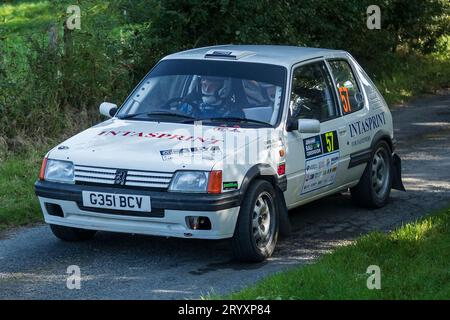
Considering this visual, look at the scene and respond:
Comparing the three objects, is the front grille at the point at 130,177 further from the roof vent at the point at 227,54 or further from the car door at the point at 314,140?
the roof vent at the point at 227,54

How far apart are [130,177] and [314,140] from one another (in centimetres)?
203

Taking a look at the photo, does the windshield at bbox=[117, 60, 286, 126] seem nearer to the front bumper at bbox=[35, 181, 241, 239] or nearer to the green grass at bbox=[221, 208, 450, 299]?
the front bumper at bbox=[35, 181, 241, 239]

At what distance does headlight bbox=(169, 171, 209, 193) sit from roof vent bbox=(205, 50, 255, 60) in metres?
1.89

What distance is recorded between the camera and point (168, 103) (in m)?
9.77

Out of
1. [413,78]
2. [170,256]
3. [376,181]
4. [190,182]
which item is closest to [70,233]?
[170,256]

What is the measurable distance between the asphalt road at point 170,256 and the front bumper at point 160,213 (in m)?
0.33

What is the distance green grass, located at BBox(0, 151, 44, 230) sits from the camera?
1031 cm

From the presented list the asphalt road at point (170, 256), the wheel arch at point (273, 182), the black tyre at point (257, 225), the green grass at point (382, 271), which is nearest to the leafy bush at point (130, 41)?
the asphalt road at point (170, 256)

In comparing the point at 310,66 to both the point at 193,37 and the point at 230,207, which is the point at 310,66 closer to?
the point at 230,207

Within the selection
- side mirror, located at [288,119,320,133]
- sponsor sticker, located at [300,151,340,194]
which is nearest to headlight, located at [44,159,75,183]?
side mirror, located at [288,119,320,133]

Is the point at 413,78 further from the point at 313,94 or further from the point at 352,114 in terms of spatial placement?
the point at 313,94

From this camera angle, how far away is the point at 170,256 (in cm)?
898
